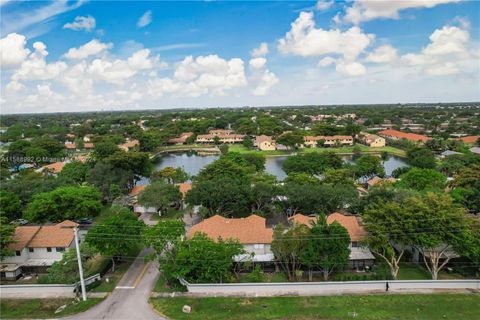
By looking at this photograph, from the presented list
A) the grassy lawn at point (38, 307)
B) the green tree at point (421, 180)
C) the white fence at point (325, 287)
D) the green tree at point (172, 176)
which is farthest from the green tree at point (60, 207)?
the green tree at point (421, 180)

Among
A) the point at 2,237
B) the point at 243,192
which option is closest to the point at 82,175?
the point at 2,237

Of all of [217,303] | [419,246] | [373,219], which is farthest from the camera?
[373,219]

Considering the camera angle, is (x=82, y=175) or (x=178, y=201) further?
(x=82, y=175)

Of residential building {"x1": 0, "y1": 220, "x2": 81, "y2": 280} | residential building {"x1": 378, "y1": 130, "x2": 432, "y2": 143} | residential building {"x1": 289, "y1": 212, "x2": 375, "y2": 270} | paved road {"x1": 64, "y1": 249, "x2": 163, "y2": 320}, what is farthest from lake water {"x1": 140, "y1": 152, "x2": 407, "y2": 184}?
paved road {"x1": 64, "y1": 249, "x2": 163, "y2": 320}

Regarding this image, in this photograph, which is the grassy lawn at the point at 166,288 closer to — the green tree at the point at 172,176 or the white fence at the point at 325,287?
the white fence at the point at 325,287

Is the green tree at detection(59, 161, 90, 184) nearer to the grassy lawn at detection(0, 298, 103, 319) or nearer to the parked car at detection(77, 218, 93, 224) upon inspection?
the parked car at detection(77, 218, 93, 224)

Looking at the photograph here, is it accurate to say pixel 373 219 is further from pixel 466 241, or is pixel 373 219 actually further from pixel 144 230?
pixel 144 230
